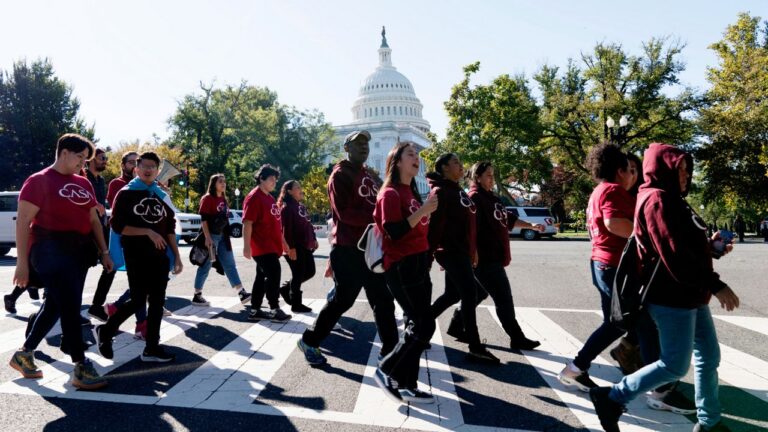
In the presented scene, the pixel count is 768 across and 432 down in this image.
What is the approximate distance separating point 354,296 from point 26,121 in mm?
43696

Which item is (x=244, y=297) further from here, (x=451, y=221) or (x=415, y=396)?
(x=415, y=396)

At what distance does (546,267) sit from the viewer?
13.3 metres

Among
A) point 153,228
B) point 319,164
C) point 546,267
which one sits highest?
point 319,164

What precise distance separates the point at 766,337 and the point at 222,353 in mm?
5718

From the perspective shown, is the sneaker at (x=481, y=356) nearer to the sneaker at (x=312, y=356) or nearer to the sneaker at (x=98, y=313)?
the sneaker at (x=312, y=356)

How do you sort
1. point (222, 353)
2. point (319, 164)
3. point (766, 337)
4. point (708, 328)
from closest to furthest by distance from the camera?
point (708, 328), point (222, 353), point (766, 337), point (319, 164)

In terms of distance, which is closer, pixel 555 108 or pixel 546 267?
pixel 546 267

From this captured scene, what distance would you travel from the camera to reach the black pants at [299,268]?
23.0 ft

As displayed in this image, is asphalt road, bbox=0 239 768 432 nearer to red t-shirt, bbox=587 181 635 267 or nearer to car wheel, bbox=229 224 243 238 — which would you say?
red t-shirt, bbox=587 181 635 267

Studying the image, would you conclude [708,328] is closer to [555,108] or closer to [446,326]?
[446,326]

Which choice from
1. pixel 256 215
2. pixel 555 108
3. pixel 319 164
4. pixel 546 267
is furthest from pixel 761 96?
pixel 319 164

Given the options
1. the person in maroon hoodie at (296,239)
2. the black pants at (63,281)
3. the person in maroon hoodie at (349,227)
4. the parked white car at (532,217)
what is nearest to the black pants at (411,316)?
the person in maroon hoodie at (349,227)

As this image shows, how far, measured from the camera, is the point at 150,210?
4.69 m

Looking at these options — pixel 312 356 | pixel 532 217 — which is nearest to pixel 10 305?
pixel 312 356
